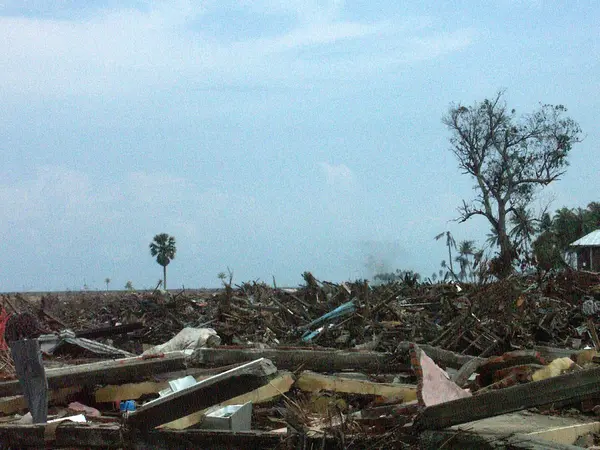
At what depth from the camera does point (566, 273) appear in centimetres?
1514

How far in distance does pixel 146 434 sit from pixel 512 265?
1275 centimetres

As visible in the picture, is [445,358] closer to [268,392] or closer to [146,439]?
[268,392]

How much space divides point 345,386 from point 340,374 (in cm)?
86

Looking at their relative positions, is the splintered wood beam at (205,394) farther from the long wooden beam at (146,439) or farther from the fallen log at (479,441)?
the fallen log at (479,441)

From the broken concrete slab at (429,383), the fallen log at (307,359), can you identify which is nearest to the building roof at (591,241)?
the fallen log at (307,359)

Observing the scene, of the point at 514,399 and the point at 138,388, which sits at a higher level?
the point at 514,399

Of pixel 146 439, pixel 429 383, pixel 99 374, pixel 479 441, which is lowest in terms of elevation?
pixel 146 439

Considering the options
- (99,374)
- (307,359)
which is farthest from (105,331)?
(307,359)

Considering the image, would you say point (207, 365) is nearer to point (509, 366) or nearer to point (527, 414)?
point (509, 366)

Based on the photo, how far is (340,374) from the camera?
7652 millimetres

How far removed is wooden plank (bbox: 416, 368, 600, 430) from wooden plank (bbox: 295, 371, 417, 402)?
2.55m

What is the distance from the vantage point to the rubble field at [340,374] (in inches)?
169

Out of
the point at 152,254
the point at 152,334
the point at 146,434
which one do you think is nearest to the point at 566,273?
the point at 152,334

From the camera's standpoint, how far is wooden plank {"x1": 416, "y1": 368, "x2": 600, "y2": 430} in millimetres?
3676
